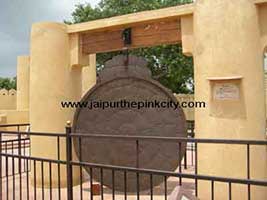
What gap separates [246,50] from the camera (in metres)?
3.84

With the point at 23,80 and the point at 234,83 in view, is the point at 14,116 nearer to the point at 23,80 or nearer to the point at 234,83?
the point at 23,80

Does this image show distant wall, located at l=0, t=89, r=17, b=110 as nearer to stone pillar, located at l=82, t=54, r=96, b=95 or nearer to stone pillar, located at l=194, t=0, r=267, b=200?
stone pillar, located at l=82, t=54, r=96, b=95

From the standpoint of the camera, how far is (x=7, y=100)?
2091 centimetres

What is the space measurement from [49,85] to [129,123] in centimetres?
136

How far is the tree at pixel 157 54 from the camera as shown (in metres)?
15.0

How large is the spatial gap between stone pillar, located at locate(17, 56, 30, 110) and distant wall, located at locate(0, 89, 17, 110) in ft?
17.6

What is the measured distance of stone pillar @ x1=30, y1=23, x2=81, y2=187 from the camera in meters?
5.23

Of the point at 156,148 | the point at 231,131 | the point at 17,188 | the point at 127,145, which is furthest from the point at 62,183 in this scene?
the point at 231,131

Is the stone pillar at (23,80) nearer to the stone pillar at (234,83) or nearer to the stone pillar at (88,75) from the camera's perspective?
the stone pillar at (88,75)

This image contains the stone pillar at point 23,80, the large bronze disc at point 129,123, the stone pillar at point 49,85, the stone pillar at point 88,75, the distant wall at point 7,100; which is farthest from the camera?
the distant wall at point 7,100

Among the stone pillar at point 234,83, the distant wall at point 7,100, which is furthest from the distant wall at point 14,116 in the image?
the stone pillar at point 234,83

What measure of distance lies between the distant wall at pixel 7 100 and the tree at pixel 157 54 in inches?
267

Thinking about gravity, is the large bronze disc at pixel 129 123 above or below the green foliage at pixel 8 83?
below

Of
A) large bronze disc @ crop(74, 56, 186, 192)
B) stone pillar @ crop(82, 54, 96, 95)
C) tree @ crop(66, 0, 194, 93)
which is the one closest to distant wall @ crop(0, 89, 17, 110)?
tree @ crop(66, 0, 194, 93)
